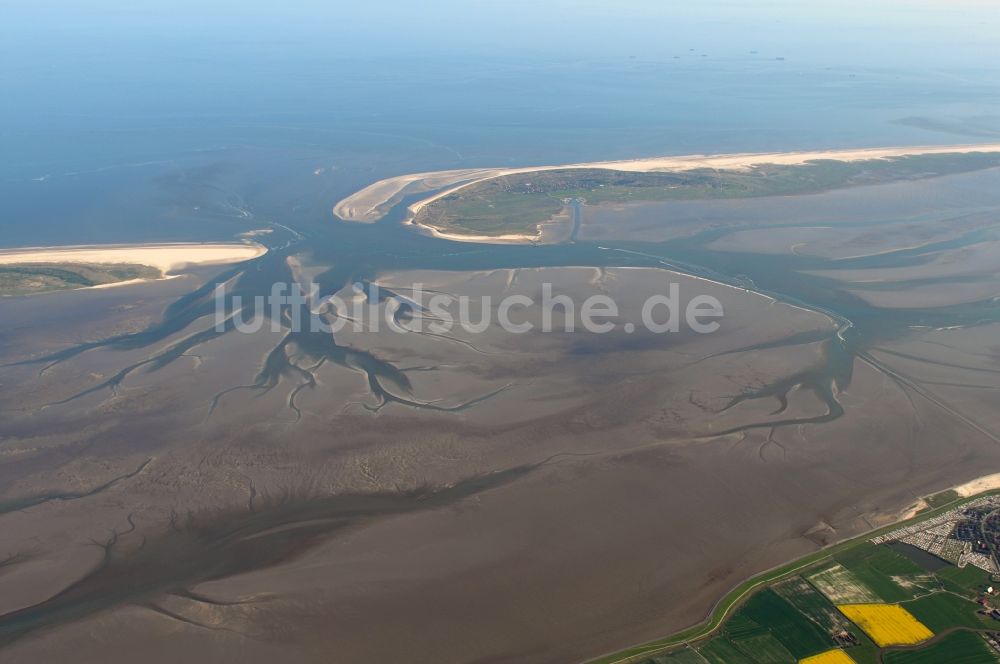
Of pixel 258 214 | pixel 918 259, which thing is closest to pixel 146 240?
pixel 258 214

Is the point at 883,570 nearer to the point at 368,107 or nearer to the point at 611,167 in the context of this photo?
the point at 611,167

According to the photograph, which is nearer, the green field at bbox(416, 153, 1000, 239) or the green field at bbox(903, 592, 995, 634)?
the green field at bbox(903, 592, 995, 634)

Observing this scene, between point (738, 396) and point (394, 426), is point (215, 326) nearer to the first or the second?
point (394, 426)

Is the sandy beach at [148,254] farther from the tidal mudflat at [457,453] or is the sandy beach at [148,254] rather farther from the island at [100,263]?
the tidal mudflat at [457,453]

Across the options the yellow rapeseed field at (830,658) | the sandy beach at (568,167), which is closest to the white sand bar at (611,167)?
the sandy beach at (568,167)

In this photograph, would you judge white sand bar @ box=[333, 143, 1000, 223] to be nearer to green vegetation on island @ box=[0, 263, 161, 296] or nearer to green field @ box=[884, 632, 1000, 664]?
green vegetation on island @ box=[0, 263, 161, 296]

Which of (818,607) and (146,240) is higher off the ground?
(146,240)

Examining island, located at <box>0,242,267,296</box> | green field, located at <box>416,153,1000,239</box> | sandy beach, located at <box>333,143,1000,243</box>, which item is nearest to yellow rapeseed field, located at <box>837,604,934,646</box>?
green field, located at <box>416,153,1000,239</box>
